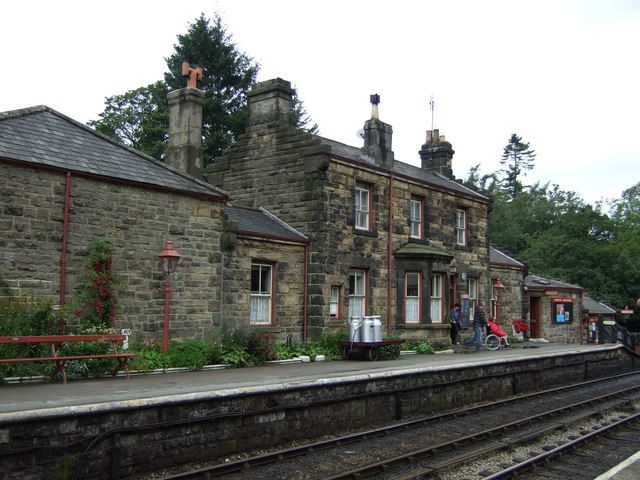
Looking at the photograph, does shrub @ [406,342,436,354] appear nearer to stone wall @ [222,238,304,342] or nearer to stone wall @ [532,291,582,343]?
stone wall @ [222,238,304,342]

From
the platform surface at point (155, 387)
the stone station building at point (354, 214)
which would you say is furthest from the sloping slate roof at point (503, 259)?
the platform surface at point (155, 387)

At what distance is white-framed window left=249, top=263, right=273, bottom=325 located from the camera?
16.8m

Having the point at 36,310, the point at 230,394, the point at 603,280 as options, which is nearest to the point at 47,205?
the point at 36,310

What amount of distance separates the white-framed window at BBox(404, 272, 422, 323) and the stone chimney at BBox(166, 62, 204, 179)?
7512 millimetres

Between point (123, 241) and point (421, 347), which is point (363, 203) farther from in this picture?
point (123, 241)

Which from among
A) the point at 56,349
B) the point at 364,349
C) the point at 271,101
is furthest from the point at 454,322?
the point at 56,349

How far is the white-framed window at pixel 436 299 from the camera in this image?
2144 cm

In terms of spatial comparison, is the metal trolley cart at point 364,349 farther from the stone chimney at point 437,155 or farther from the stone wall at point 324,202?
the stone chimney at point 437,155

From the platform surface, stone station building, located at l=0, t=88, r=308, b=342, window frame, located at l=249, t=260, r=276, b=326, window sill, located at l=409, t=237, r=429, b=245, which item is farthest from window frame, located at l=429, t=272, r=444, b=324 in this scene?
the platform surface

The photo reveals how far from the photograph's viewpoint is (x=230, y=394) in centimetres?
926

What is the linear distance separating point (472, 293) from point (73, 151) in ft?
53.4

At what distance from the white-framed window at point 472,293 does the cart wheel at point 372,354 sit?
850 cm

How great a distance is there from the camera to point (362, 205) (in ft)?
65.5

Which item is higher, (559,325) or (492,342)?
(559,325)
